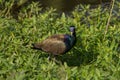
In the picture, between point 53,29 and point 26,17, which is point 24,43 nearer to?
point 53,29

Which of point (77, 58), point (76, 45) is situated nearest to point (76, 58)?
point (77, 58)

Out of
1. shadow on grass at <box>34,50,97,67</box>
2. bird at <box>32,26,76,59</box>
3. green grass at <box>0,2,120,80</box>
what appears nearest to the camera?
green grass at <box>0,2,120,80</box>

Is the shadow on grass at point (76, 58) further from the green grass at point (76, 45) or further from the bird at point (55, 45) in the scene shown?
the bird at point (55, 45)

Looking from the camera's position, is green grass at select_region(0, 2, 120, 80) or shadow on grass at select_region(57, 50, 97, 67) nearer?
green grass at select_region(0, 2, 120, 80)

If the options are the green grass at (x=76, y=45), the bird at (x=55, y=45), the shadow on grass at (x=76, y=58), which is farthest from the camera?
the shadow on grass at (x=76, y=58)

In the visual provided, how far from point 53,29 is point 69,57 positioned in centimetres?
74

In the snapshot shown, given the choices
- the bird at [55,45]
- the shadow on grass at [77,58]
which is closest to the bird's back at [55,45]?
the bird at [55,45]

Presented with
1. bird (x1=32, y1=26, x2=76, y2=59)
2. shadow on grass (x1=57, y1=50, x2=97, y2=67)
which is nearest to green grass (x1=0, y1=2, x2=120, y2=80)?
shadow on grass (x1=57, y1=50, x2=97, y2=67)

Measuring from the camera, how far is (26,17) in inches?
364

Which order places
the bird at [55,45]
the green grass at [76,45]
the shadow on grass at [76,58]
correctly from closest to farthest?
the green grass at [76,45] → the bird at [55,45] → the shadow on grass at [76,58]

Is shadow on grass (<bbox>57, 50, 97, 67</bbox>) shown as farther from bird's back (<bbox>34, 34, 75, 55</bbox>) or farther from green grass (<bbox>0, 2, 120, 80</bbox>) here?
bird's back (<bbox>34, 34, 75, 55</bbox>)

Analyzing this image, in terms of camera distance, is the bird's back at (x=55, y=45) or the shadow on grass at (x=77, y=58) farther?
the shadow on grass at (x=77, y=58)

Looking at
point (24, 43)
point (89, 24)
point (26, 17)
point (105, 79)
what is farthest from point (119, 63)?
point (26, 17)

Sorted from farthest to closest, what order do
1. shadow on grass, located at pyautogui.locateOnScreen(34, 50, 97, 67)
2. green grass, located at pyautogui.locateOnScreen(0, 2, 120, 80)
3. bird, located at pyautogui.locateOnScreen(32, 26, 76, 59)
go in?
shadow on grass, located at pyautogui.locateOnScreen(34, 50, 97, 67)
bird, located at pyautogui.locateOnScreen(32, 26, 76, 59)
green grass, located at pyautogui.locateOnScreen(0, 2, 120, 80)
